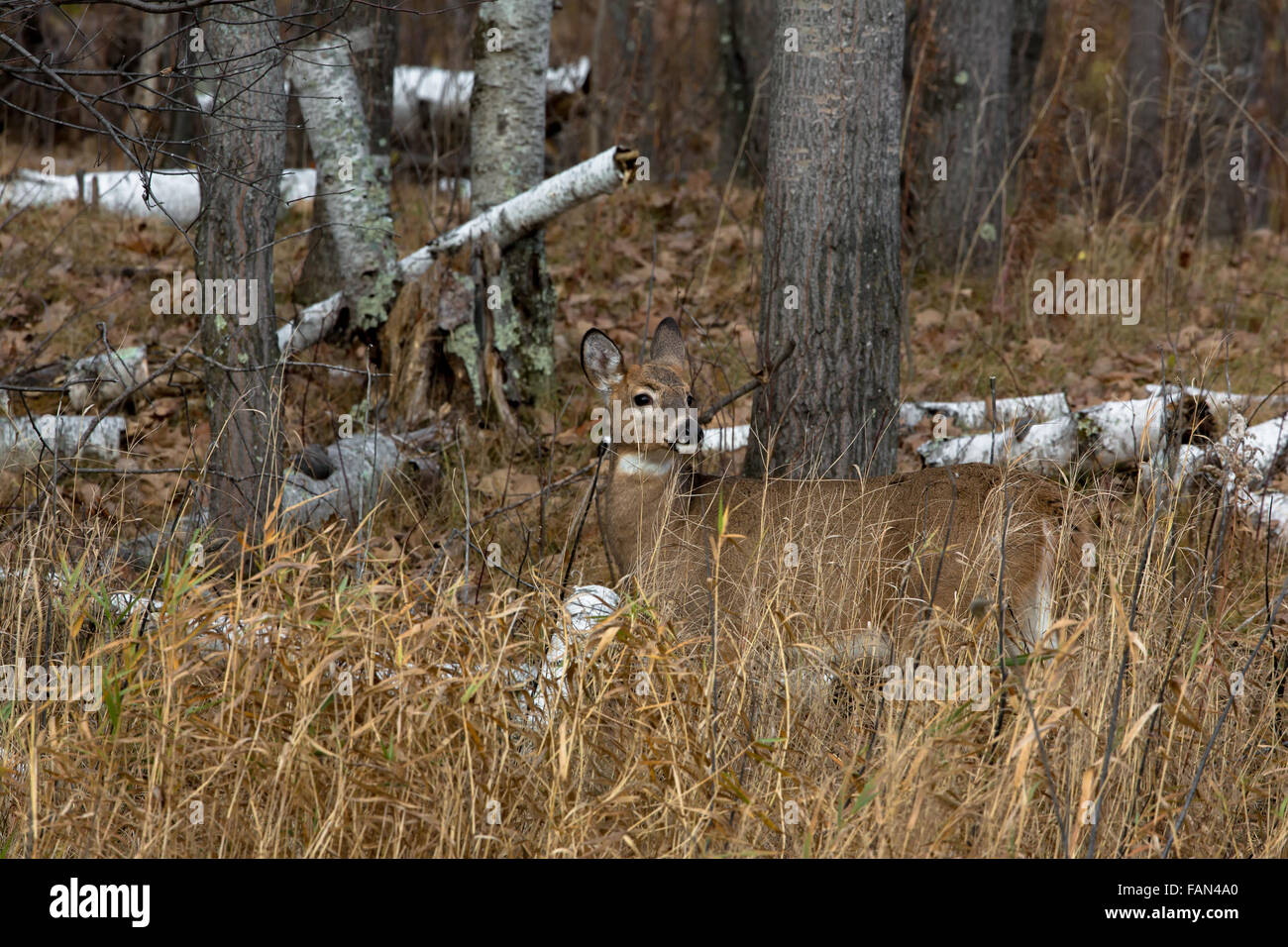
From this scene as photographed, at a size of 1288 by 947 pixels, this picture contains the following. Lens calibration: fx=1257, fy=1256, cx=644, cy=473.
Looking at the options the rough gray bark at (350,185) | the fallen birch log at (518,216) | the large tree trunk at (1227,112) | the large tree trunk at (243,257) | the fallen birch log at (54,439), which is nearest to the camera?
the large tree trunk at (243,257)

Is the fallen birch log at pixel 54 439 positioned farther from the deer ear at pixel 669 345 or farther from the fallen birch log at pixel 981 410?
the fallen birch log at pixel 981 410

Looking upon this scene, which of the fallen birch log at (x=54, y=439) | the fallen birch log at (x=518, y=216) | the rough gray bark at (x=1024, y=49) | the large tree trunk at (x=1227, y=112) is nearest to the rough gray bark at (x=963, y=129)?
the rough gray bark at (x=1024, y=49)

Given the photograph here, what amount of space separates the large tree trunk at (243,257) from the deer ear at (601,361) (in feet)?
3.86

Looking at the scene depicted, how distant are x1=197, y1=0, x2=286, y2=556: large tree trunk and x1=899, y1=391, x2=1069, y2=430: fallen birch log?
9.67 feet

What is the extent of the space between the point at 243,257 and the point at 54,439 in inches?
60.8

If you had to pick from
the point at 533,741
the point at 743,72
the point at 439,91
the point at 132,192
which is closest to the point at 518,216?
the point at 533,741

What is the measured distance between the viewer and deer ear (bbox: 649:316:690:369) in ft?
16.8

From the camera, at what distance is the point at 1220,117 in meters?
10.9

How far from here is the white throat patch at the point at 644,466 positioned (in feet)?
15.9

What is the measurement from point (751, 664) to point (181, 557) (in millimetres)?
2249

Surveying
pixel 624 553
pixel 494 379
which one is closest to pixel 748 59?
pixel 494 379

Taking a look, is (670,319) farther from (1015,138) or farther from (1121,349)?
(1015,138)

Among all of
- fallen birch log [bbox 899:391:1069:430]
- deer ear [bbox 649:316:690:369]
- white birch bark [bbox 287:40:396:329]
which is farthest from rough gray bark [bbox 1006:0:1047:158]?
deer ear [bbox 649:316:690:369]

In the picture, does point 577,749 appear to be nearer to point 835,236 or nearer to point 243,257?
point 243,257
